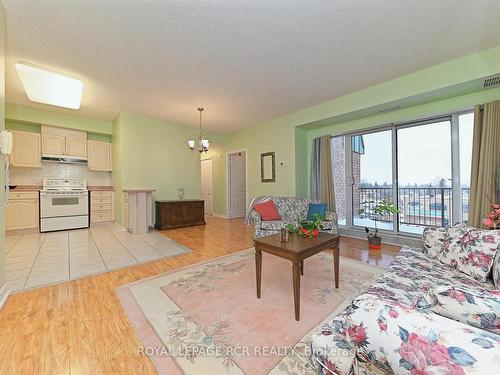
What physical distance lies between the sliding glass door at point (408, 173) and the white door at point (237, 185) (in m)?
3.19

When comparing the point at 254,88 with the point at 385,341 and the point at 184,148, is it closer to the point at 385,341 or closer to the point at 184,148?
the point at 184,148

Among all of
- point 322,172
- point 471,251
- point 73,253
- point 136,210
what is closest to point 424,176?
point 322,172

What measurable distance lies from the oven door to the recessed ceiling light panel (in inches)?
84.7

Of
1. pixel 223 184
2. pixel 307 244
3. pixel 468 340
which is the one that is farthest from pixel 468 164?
pixel 223 184

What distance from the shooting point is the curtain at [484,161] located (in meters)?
2.85

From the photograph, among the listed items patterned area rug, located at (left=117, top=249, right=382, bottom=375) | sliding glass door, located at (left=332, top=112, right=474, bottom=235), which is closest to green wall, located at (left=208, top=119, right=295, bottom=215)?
sliding glass door, located at (left=332, top=112, right=474, bottom=235)

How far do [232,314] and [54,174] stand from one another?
19.6ft

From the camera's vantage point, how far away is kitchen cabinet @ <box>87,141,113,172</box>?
17.8ft

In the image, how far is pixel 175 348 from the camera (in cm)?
142

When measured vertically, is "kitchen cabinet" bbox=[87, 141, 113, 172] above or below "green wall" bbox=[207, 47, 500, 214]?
below

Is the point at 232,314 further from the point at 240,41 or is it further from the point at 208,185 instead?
the point at 208,185

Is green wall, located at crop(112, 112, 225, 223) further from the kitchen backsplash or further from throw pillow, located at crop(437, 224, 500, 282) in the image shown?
throw pillow, located at crop(437, 224, 500, 282)

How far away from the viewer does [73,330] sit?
5.24 ft

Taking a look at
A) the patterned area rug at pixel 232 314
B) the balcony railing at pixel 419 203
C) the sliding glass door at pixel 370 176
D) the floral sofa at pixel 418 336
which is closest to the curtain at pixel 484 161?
the balcony railing at pixel 419 203
